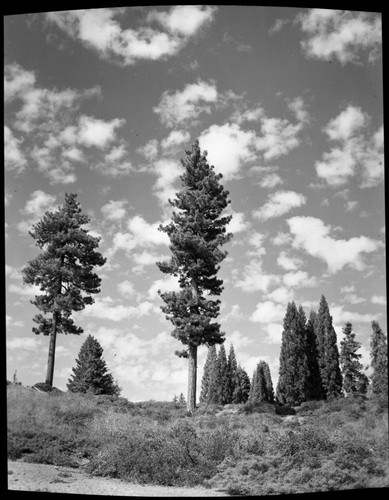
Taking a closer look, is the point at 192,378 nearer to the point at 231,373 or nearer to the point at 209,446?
the point at 209,446

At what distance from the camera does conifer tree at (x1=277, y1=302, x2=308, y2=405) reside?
45.3m

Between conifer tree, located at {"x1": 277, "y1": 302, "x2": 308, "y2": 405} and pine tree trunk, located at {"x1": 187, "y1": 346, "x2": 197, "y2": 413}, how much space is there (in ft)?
79.4

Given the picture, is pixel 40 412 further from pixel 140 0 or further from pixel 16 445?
pixel 140 0

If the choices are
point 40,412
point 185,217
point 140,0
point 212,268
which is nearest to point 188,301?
point 212,268

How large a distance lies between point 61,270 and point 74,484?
17.0m

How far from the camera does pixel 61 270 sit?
2784 cm

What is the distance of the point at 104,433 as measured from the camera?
1716 centimetres

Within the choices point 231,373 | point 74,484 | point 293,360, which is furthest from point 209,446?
point 231,373

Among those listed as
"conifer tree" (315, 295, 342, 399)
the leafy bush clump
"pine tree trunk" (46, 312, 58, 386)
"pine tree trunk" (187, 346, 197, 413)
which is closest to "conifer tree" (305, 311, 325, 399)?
"conifer tree" (315, 295, 342, 399)

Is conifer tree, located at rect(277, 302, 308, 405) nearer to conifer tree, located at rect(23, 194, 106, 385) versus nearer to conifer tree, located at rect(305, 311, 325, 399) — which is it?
conifer tree, located at rect(305, 311, 325, 399)

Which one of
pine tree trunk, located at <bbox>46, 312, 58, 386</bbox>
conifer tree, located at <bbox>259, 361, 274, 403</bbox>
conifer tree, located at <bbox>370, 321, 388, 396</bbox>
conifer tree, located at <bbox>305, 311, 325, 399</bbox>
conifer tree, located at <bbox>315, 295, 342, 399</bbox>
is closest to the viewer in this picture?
conifer tree, located at <bbox>370, 321, 388, 396</bbox>

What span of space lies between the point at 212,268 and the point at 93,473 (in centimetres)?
1423

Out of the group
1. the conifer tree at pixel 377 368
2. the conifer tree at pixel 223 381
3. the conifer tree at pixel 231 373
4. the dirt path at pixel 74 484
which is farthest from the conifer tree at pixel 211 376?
the dirt path at pixel 74 484

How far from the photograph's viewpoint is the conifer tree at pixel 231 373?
67.8 metres
